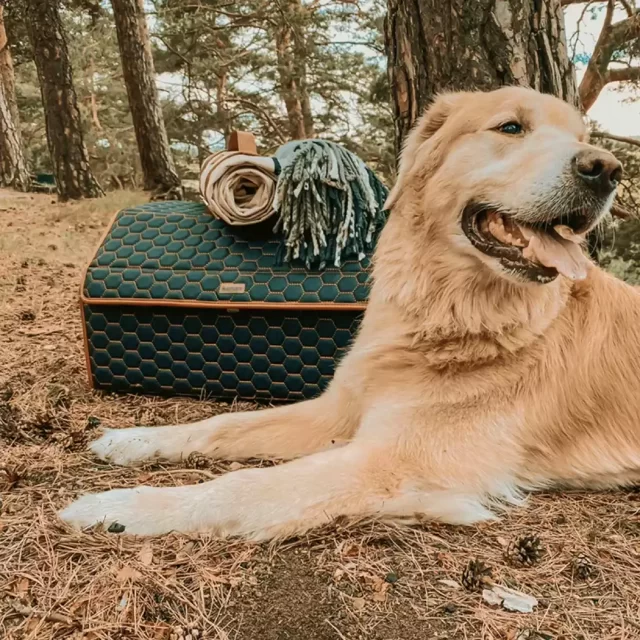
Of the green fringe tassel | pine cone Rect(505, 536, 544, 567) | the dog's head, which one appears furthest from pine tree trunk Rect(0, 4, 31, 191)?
pine cone Rect(505, 536, 544, 567)

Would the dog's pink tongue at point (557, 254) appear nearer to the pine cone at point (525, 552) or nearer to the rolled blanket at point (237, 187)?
the pine cone at point (525, 552)

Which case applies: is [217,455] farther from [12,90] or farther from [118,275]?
[12,90]

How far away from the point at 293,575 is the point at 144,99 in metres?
5.99

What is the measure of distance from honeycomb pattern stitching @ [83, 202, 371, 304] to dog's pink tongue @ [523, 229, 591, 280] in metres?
0.74

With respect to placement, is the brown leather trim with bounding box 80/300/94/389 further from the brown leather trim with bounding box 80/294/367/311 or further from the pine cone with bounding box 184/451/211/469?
the pine cone with bounding box 184/451/211/469

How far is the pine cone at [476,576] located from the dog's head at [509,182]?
72 centimetres

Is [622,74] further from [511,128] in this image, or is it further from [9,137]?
[9,137]

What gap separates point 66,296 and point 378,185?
8.43 ft

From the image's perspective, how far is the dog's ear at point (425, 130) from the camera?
5.81 feet

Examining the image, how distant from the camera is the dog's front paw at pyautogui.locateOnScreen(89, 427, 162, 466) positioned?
1.87 meters

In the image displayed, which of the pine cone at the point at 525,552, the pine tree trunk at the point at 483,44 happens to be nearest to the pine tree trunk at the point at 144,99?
the pine tree trunk at the point at 483,44

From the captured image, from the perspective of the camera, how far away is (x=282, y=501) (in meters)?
1.47

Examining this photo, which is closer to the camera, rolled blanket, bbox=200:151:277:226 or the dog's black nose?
the dog's black nose

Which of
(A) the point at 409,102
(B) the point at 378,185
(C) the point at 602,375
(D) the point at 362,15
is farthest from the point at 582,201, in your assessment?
(D) the point at 362,15
